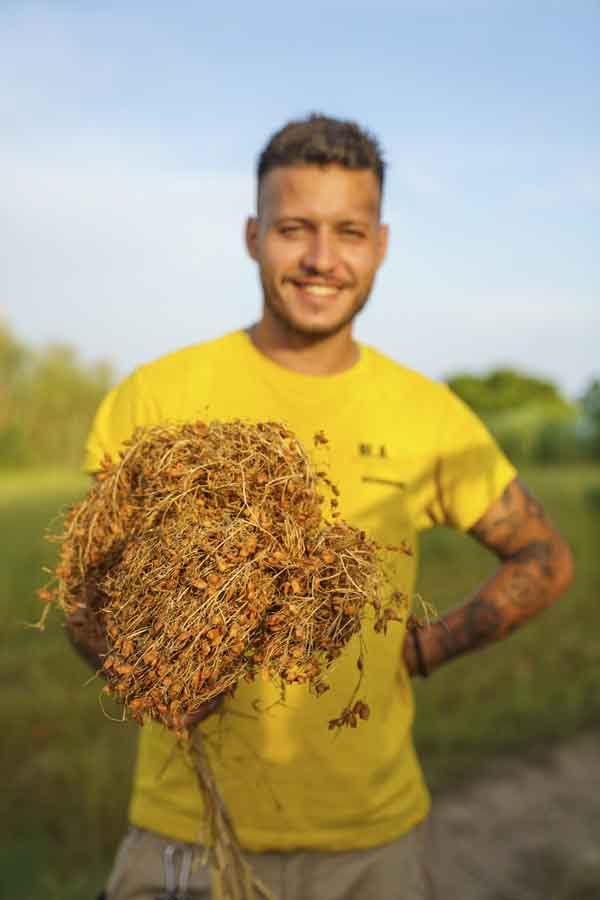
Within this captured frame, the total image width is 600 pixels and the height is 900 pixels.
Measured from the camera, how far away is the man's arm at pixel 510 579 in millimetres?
2783

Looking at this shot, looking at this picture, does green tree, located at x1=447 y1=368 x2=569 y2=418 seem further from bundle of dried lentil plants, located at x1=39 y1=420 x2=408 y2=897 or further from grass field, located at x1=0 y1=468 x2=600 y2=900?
bundle of dried lentil plants, located at x1=39 y1=420 x2=408 y2=897

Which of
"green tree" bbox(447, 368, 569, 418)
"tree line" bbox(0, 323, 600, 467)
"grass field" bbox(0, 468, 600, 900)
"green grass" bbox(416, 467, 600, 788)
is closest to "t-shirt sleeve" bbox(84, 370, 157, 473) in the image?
"grass field" bbox(0, 468, 600, 900)

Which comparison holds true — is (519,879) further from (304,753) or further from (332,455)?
(332,455)

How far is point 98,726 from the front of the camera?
621 cm

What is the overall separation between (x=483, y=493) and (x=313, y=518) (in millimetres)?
1034

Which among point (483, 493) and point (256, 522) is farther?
point (483, 493)

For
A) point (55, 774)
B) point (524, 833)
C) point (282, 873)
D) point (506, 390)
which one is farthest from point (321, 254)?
point (506, 390)

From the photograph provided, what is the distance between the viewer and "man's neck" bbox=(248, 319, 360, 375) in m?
2.67

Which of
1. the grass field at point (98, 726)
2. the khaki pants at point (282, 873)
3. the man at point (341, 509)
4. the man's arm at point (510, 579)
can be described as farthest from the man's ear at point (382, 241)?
the grass field at point (98, 726)

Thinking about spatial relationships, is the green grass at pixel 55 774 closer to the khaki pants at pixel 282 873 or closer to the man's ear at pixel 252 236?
the khaki pants at pixel 282 873

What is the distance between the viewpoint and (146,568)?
5.83 feet

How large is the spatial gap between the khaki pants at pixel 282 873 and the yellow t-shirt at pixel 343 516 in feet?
0.21

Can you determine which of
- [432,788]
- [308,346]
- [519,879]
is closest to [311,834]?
[308,346]

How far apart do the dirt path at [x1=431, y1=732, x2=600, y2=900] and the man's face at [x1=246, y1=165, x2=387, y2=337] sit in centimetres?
325
